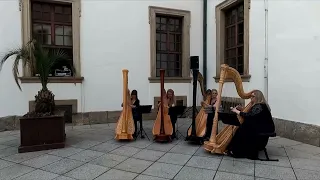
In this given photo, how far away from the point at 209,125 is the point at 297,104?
199 centimetres

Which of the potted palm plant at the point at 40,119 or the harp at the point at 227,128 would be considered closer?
the harp at the point at 227,128

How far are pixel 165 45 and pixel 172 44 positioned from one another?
296 millimetres

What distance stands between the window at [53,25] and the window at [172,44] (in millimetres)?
2736

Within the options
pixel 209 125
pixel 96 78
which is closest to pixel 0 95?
pixel 96 78

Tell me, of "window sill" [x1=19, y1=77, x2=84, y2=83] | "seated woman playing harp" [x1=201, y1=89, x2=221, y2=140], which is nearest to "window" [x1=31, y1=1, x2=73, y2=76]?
"window sill" [x1=19, y1=77, x2=84, y2=83]

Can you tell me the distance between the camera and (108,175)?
385 centimetres

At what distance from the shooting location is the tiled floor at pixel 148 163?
12.6 feet

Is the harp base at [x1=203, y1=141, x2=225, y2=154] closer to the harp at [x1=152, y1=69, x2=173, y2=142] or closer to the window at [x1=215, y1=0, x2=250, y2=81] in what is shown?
the harp at [x1=152, y1=69, x2=173, y2=142]

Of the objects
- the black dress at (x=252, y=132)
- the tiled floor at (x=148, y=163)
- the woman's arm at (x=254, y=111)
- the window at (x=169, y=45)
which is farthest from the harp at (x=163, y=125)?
the window at (x=169, y=45)

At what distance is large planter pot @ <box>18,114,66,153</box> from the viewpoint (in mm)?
5148

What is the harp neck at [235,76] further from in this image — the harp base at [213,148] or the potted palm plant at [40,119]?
the potted palm plant at [40,119]

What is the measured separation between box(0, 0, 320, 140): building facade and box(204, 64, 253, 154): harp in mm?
1888

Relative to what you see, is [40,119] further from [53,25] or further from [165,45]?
[165,45]

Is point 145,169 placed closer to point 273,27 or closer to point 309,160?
point 309,160
